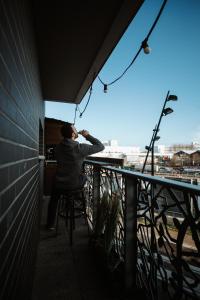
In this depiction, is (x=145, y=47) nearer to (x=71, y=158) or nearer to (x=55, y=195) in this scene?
(x=71, y=158)

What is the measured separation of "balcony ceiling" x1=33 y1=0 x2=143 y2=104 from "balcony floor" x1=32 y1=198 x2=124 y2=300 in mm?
2580

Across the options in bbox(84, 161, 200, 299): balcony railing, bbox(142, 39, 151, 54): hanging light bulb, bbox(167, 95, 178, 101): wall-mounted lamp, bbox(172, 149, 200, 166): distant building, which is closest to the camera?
bbox(84, 161, 200, 299): balcony railing

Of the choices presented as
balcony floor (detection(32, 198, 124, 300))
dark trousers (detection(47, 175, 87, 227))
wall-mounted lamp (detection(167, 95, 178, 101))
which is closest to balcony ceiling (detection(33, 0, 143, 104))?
dark trousers (detection(47, 175, 87, 227))

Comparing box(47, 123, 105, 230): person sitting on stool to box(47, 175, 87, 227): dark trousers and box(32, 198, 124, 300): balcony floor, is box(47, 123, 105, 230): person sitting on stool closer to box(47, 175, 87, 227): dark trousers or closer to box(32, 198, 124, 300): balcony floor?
box(47, 175, 87, 227): dark trousers

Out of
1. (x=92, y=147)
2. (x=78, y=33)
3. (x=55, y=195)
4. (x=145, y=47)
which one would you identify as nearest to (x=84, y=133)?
(x=92, y=147)

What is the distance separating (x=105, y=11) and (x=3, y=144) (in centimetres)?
189

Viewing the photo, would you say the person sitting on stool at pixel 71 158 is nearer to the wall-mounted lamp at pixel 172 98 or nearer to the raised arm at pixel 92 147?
the raised arm at pixel 92 147

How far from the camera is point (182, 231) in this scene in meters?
1.12

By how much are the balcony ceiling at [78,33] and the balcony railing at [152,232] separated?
1.60 metres

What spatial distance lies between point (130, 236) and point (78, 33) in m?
2.31

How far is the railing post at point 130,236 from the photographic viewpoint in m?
1.70

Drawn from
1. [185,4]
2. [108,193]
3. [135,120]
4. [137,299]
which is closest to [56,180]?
[108,193]

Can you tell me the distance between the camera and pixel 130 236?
1715 mm

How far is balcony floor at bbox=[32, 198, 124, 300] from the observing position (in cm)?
172
